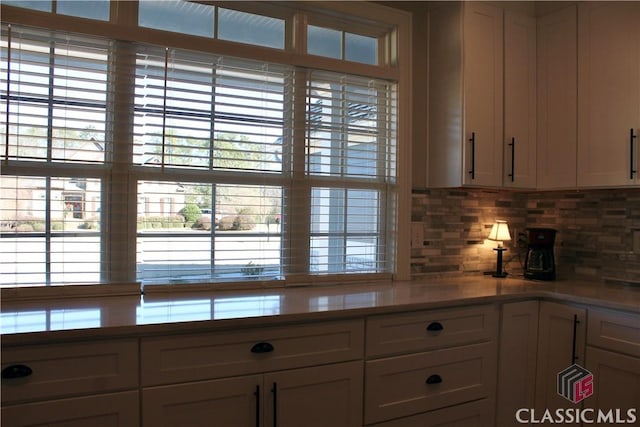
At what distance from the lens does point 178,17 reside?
7.13 feet

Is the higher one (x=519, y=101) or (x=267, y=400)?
(x=519, y=101)

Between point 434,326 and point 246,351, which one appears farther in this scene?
point 434,326

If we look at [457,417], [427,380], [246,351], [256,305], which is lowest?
[457,417]

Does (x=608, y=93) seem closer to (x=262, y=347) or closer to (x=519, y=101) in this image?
(x=519, y=101)

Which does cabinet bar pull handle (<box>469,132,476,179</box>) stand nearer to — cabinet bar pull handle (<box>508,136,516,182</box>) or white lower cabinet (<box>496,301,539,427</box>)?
cabinet bar pull handle (<box>508,136,516,182</box>)

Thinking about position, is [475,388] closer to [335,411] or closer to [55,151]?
[335,411]

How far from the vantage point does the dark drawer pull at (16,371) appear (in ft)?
4.64

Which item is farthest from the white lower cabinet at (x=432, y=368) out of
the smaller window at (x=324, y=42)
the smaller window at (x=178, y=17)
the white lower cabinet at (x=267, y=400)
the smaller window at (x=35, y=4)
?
the smaller window at (x=35, y=4)

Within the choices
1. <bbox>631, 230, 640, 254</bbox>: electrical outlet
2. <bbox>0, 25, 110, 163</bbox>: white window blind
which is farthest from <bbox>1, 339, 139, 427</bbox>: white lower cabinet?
<bbox>631, 230, 640, 254</bbox>: electrical outlet

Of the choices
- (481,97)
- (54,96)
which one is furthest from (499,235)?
(54,96)

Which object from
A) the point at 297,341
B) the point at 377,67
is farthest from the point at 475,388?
the point at 377,67

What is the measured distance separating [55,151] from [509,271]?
265 cm

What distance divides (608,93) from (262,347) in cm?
218

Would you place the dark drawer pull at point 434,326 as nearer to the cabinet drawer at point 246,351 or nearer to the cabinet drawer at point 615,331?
the cabinet drawer at point 246,351
